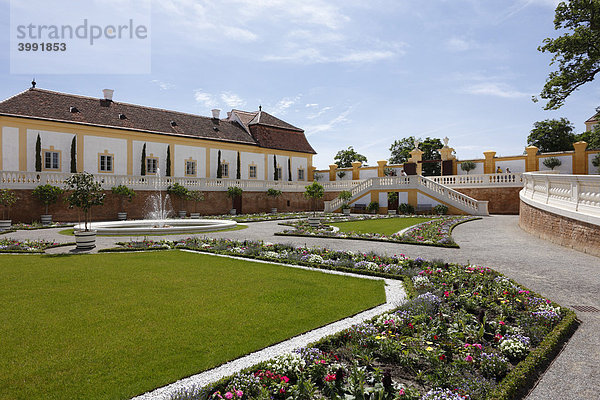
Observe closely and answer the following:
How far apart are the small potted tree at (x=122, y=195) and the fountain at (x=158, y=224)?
1.60m

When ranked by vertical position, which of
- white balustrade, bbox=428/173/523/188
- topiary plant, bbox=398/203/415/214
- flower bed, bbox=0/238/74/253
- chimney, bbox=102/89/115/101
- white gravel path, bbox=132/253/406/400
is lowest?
white gravel path, bbox=132/253/406/400

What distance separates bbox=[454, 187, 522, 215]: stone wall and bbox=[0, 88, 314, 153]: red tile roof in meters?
26.9

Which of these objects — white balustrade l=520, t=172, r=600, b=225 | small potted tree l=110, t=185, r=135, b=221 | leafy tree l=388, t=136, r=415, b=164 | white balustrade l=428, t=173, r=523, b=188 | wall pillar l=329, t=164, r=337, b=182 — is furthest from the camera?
leafy tree l=388, t=136, r=415, b=164

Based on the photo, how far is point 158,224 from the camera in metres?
23.0

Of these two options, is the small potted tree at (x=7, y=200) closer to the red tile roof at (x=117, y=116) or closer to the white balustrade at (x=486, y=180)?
the red tile roof at (x=117, y=116)

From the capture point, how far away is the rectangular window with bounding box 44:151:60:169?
105 feet

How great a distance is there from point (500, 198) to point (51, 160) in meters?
38.8

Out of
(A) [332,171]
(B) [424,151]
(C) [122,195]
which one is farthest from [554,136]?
(C) [122,195]

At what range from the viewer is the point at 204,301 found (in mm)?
6746

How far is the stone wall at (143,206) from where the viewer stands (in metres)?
24.8

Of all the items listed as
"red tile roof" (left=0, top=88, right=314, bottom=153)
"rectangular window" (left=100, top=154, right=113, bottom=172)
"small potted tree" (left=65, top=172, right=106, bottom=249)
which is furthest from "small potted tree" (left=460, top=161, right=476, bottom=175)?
"rectangular window" (left=100, top=154, right=113, bottom=172)

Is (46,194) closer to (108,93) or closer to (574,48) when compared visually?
(108,93)

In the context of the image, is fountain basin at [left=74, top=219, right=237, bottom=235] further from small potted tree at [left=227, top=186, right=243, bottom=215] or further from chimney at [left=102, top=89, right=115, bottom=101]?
chimney at [left=102, top=89, right=115, bottom=101]

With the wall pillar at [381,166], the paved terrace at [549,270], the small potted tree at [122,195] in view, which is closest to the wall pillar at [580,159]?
the wall pillar at [381,166]
